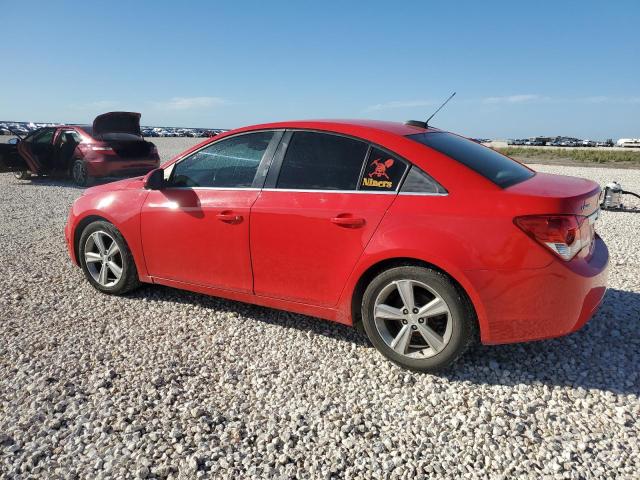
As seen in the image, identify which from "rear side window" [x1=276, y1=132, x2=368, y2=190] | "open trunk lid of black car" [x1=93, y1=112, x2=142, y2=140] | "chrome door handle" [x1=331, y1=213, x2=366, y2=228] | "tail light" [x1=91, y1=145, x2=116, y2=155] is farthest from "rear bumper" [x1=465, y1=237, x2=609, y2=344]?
"open trunk lid of black car" [x1=93, y1=112, x2=142, y2=140]

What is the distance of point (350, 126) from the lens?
132 inches

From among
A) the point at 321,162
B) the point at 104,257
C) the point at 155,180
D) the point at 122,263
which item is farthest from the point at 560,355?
the point at 104,257

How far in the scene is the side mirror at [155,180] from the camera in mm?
3955

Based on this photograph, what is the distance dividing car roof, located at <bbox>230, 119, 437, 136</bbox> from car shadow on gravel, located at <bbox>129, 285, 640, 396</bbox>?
4.94 ft

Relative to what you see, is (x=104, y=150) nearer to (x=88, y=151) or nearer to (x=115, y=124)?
(x=88, y=151)

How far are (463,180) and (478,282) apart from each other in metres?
0.62

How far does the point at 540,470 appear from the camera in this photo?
7.44ft

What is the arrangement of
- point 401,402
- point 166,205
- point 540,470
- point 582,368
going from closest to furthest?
point 540,470 < point 401,402 < point 582,368 < point 166,205

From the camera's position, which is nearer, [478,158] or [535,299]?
[535,299]

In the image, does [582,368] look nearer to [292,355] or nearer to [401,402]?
[401,402]

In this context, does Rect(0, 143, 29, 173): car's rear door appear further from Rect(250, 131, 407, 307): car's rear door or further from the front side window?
Rect(250, 131, 407, 307): car's rear door

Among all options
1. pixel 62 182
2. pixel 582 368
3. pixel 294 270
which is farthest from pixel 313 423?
pixel 62 182

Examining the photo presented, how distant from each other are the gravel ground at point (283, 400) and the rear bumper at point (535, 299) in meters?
0.43

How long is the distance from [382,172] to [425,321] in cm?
99
